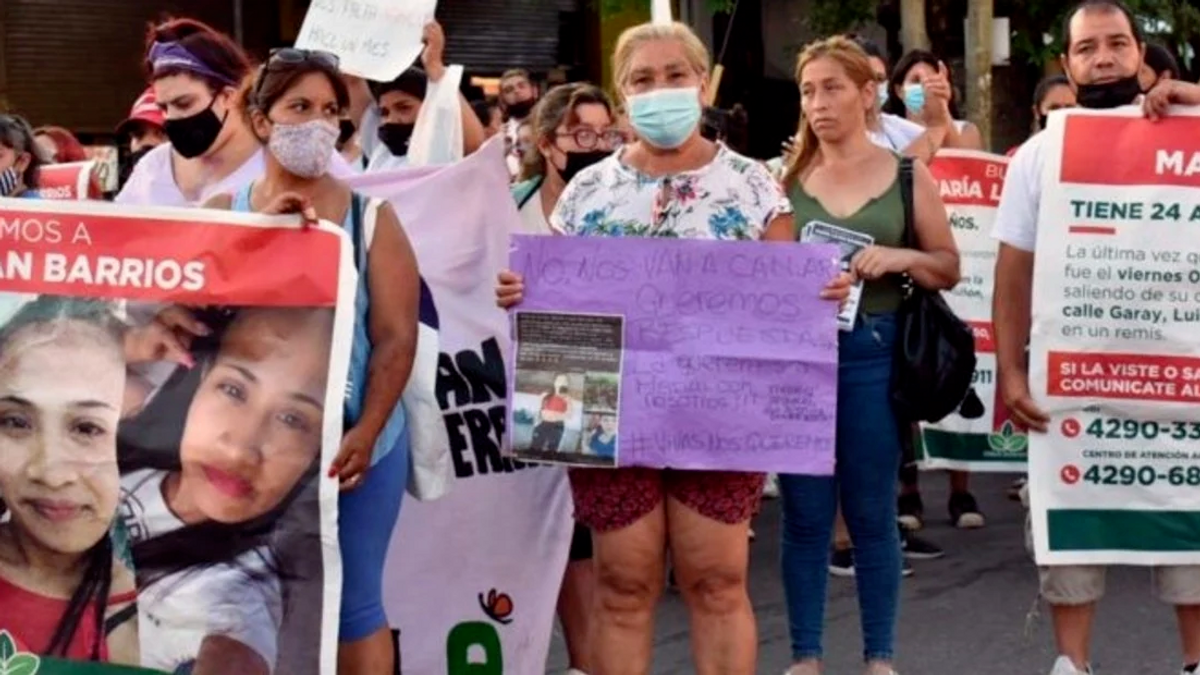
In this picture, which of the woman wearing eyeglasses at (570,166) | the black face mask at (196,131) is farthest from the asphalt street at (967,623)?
the black face mask at (196,131)

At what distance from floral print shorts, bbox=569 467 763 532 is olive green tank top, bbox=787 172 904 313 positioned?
852 mm

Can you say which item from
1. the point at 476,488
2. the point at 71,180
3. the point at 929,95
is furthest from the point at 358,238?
the point at 929,95

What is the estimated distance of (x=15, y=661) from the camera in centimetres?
491

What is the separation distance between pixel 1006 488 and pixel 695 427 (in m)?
5.57

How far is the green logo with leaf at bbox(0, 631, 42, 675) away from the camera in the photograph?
193 inches

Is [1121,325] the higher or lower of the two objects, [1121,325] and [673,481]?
the higher

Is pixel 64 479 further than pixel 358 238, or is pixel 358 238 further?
pixel 358 238

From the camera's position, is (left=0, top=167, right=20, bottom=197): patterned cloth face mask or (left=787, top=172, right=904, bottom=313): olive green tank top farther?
(left=0, top=167, right=20, bottom=197): patterned cloth face mask

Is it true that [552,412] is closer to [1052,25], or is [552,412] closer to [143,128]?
[143,128]

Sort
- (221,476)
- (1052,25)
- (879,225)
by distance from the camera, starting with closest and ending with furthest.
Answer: (221,476), (879,225), (1052,25)

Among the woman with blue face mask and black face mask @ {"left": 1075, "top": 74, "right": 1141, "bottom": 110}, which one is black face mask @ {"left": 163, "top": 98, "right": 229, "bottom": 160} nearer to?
black face mask @ {"left": 1075, "top": 74, "right": 1141, "bottom": 110}

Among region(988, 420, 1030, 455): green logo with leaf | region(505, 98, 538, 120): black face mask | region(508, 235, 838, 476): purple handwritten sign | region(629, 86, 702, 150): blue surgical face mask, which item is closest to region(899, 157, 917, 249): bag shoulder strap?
region(508, 235, 838, 476): purple handwritten sign

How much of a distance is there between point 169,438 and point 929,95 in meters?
5.78

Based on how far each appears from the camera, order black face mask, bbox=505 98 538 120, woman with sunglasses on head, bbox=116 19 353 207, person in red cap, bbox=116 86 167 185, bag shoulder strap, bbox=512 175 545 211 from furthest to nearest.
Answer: black face mask, bbox=505 98 538 120 < person in red cap, bbox=116 86 167 185 < bag shoulder strap, bbox=512 175 545 211 < woman with sunglasses on head, bbox=116 19 353 207
